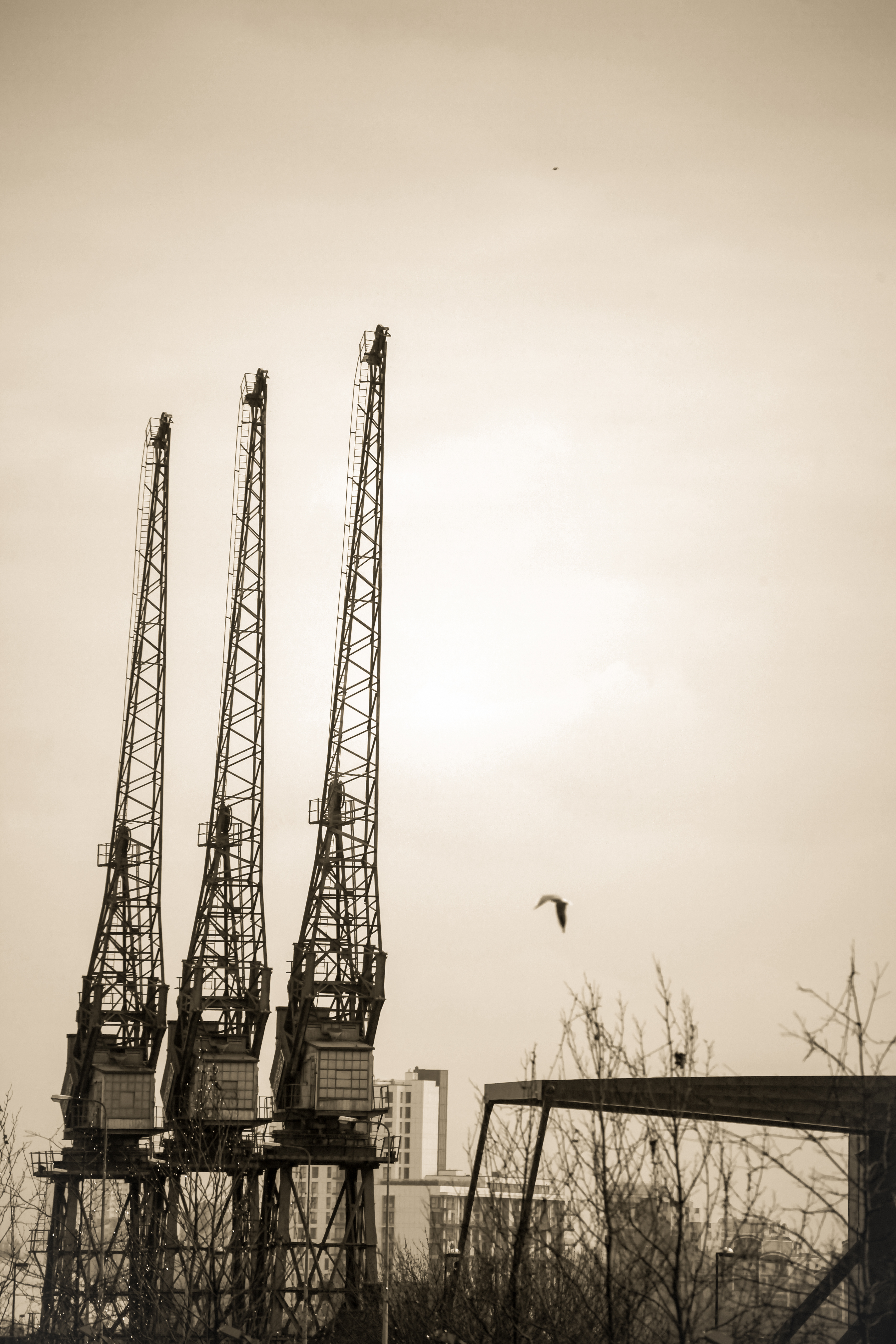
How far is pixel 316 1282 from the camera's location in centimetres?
7262

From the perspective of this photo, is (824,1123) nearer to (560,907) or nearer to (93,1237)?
(560,907)

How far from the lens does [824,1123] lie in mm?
22875

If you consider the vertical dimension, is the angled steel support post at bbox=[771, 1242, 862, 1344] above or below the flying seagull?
below

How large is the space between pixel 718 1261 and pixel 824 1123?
8.40 ft

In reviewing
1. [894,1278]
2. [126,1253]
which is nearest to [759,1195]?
[894,1278]

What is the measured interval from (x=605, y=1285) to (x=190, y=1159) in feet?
134

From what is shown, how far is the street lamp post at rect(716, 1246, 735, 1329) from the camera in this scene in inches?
828

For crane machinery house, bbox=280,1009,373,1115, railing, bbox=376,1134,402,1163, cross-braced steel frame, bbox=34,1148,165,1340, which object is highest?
crane machinery house, bbox=280,1009,373,1115

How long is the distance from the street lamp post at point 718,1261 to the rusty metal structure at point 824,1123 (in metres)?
0.42

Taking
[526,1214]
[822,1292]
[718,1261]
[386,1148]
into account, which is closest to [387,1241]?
[386,1148]

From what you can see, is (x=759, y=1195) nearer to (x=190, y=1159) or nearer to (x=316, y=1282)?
(x=190, y=1159)

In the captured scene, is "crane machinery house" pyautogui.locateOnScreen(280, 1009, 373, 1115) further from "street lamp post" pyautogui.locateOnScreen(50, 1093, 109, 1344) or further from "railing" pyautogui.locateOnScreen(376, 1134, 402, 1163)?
"street lamp post" pyautogui.locateOnScreen(50, 1093, 109, 1344)

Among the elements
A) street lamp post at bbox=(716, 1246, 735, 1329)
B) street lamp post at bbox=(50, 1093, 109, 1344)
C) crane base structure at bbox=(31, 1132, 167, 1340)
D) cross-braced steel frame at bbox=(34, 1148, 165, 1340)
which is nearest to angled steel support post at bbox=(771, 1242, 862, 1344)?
street lamp post at bbox=(716, 1246, 735, 1329)

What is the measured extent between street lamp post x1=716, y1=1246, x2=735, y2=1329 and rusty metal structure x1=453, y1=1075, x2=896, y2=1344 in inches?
16.4
